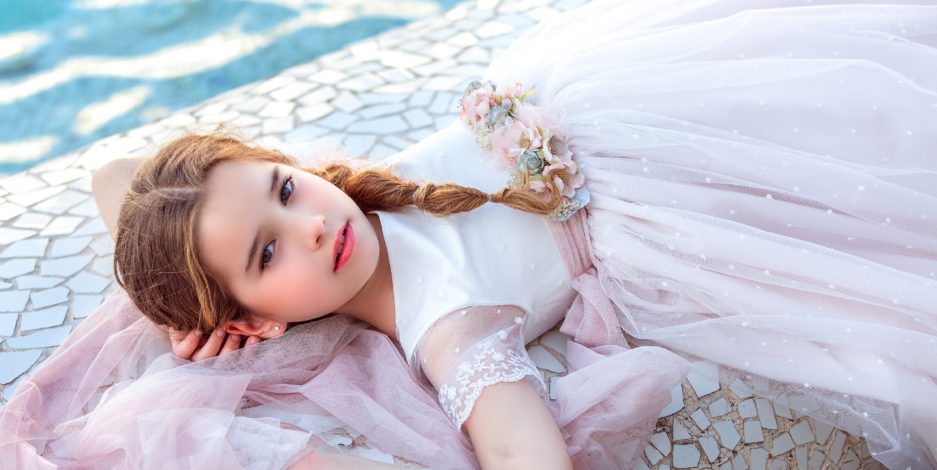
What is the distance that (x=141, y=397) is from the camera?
6.56 feet

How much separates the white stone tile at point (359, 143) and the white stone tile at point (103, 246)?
3.29ft

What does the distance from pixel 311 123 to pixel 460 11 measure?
4.41 feet

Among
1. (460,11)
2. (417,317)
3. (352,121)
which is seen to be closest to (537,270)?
(417,317)

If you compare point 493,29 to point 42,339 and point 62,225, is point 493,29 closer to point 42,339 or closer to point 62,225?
point 62,225

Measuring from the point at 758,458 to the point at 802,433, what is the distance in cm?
14

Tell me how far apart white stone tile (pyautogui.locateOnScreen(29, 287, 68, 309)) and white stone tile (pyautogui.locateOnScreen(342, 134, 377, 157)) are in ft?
3.98

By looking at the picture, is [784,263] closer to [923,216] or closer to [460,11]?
[923,216]

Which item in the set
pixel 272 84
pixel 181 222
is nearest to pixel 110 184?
pixel 181 222

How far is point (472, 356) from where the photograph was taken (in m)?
2.00

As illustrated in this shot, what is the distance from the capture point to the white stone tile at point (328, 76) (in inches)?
153

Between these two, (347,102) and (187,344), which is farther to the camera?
(347,102)

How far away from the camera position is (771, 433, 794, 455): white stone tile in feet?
6.57

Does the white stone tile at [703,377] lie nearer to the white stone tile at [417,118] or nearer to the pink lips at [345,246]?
the pink lips at [345,246]

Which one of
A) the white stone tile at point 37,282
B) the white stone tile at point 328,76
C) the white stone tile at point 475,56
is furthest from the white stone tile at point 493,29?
the white stone tile at point 37,282
